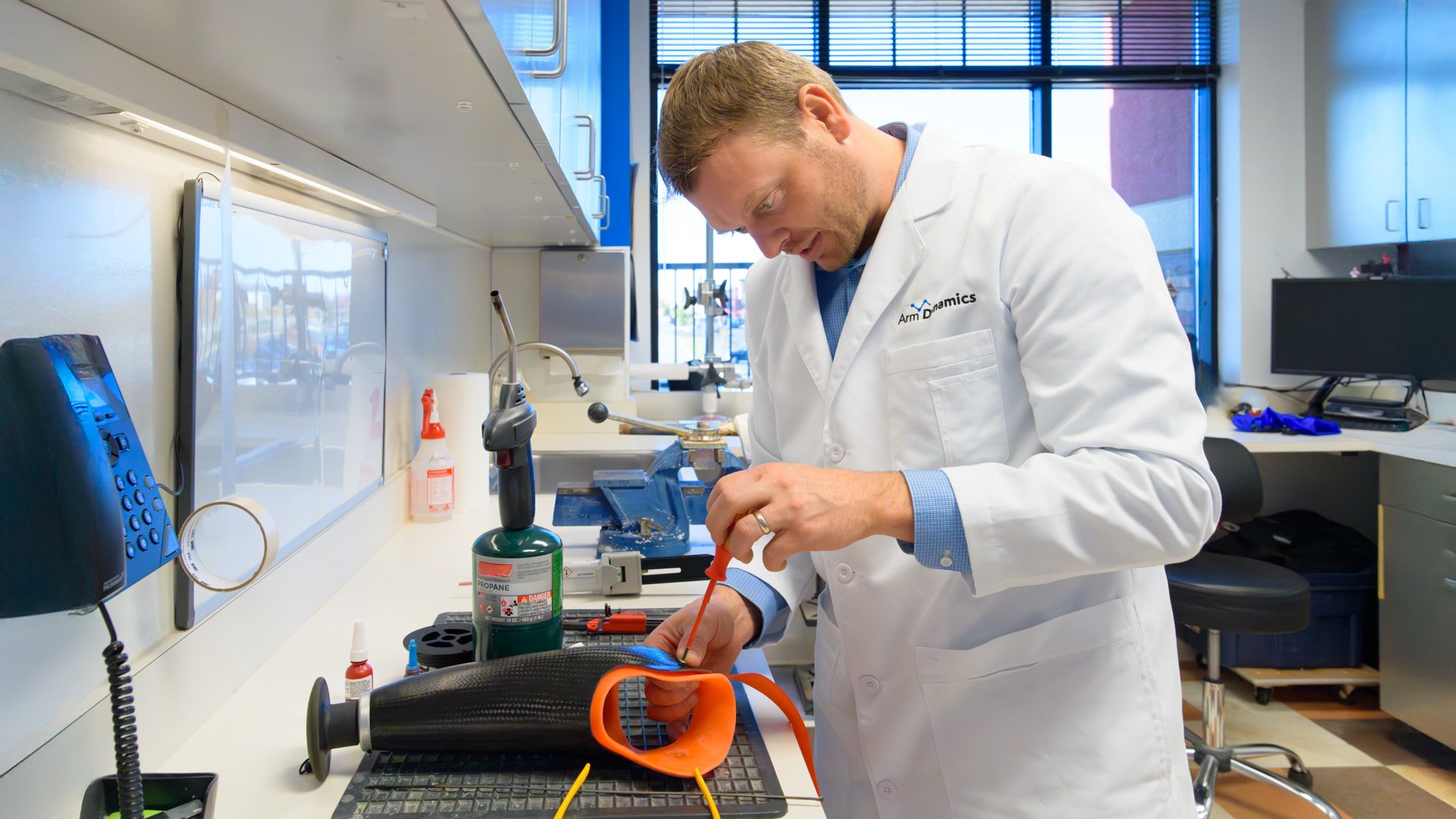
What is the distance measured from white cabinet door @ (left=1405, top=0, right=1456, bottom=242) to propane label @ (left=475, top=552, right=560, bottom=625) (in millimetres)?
3406

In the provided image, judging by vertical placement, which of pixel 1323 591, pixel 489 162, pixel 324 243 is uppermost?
pixel 489 162

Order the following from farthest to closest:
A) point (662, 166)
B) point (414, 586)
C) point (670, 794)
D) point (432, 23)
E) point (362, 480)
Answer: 1. point (362, 480)
2. point (414, 586)
3. point (662, 166)
4. point (670, 794)
5. point (432, 23)

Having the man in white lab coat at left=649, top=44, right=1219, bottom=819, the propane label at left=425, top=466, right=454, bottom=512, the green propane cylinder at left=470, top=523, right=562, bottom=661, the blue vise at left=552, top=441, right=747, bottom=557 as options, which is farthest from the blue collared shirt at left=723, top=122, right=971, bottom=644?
the propane label at left=425, top=466, right=454, bottom=512

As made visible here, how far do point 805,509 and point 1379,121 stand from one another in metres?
3.51

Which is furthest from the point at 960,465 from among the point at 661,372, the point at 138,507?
the point at 661,372

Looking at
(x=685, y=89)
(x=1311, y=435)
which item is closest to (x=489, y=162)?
(x=685, y=89)

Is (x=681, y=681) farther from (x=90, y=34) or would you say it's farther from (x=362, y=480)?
(x=362, y=480)

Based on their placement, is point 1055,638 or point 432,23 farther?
point 1055,638

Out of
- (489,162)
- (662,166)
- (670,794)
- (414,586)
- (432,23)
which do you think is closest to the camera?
(432,23)

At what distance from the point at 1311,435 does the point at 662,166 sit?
9.78 feet

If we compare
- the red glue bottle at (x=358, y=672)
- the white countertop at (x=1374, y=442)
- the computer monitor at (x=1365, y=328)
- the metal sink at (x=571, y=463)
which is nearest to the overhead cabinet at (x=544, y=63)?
the red glue bottle at (x=358, y=672)

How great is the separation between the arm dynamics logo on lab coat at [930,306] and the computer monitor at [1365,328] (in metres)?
2.96

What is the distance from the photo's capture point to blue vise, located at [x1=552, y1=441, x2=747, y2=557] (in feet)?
5.01

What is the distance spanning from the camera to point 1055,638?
96 centimetres
